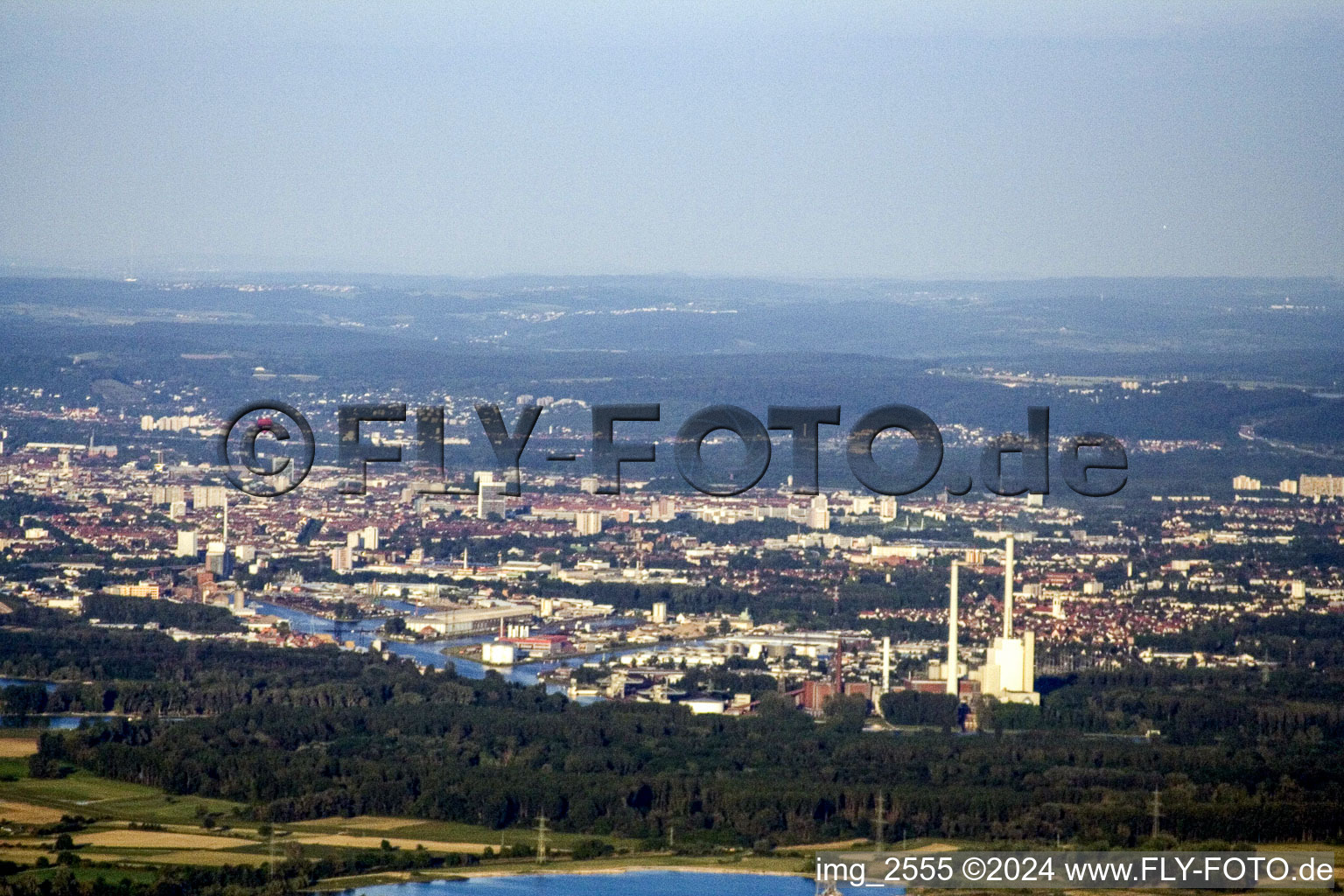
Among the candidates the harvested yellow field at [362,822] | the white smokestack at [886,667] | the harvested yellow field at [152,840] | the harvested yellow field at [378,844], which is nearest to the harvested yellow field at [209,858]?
the harvested yellow field at [152,840]

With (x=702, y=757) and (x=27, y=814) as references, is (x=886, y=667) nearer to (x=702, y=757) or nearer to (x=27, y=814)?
(x=702, y=757)

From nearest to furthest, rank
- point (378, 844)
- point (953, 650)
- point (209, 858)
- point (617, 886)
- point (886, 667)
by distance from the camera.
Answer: point (617, 886)
point (209, 858)
point (378, 844)
point (953, 650)
point (886, 667)

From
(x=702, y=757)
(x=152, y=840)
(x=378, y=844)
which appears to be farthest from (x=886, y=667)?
(x=152, y=840)

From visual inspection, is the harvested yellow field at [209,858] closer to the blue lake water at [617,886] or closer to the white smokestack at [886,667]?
the blue lake water at [617,886]

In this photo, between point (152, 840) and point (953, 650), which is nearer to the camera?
point (152, 840)

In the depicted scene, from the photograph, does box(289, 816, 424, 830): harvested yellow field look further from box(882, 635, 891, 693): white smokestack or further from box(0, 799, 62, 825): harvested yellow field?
box(882, 635, 891, 693): white smokestack

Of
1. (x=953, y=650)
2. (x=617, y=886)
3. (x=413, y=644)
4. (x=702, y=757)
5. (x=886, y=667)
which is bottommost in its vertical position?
(x=617, y=886)

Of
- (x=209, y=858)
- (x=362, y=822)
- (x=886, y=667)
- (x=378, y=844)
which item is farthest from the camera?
(x=886, y=667)
